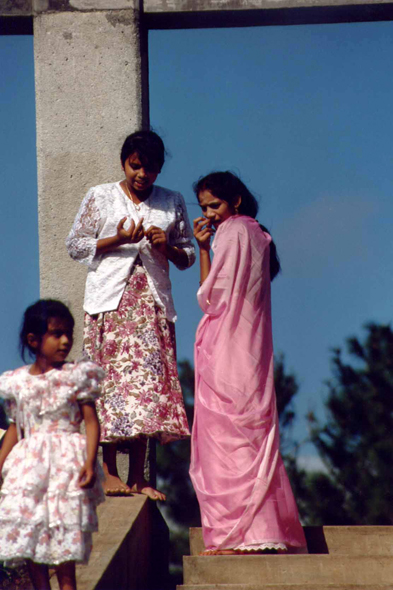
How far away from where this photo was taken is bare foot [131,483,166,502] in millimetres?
5141

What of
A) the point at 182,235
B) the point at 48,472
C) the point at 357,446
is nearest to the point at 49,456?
the point at 48,472

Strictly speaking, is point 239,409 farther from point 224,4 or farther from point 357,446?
point 357,446

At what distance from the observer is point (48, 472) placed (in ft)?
12.0

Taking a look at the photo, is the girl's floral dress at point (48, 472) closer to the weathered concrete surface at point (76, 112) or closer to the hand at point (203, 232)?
the hand at point (203, 232)

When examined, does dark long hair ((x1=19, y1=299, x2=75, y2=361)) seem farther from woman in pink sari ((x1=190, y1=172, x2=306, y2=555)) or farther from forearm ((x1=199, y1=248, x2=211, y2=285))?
forearm ((x1=199, y1=248, x2=211, y2=285))

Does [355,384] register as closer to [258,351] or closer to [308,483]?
[308,483]

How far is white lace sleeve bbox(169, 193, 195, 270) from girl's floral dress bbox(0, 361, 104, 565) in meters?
1.87

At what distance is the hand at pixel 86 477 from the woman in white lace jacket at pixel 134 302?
4.74 ft

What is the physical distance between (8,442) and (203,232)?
5.70 feet

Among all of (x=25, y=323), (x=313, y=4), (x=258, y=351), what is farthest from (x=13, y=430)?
(x=313, y=4)

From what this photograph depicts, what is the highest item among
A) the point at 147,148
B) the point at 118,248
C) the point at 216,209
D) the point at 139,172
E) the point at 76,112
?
the point at 76,112

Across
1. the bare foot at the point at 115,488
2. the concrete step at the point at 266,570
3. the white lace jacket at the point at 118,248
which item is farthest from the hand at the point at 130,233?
the concrete step at the point at 266,570

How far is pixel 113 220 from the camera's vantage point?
17.9 feet

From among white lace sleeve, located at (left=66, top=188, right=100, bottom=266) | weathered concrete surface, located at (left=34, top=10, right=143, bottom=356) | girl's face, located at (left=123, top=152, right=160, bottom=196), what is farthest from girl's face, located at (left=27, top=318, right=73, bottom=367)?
weathered concrete surface, located at (left=34, top=10, right=143, bottom=356)
